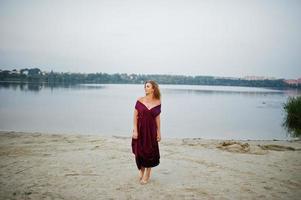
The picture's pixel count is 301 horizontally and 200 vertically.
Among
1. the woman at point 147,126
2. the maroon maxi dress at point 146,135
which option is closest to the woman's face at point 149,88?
the woman at point 147,126

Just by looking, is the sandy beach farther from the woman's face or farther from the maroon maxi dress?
the woman's face

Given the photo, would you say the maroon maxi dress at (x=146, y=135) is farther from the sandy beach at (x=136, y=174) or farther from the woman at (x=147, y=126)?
the sandy beach at (x=136, y=174)

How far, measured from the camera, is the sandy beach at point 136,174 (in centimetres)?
517

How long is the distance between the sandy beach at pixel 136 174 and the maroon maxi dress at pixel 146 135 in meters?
0.55

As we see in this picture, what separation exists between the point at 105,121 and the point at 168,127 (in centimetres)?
591

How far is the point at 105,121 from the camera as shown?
25281mm

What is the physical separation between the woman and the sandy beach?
0.57 meters

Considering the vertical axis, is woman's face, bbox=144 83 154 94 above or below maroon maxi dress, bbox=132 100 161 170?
above

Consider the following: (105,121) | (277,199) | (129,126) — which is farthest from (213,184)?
(105,121)

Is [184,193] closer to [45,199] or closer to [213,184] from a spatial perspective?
[213,184]

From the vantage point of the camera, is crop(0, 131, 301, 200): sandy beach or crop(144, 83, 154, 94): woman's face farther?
crop(144, 83, 154, 94): woman's face

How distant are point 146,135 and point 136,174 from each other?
135cm

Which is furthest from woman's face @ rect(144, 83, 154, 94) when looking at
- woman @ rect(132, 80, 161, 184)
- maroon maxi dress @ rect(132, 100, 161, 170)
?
maroon maxi dress @ rect(132, 100, 161, 170)

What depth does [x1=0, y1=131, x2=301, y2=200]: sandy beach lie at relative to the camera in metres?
5.17
